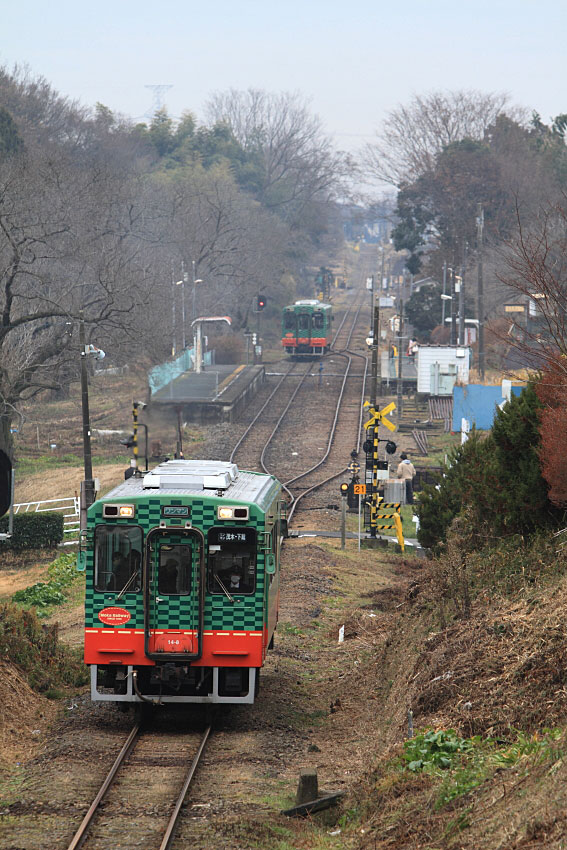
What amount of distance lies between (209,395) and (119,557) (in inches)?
1468

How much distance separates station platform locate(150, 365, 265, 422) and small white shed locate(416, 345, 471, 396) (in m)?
8.76

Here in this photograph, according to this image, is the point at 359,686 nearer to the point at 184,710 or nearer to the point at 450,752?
the point at 184,710

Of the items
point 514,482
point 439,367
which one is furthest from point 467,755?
point 439,367

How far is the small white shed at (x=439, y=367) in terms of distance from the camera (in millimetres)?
51750

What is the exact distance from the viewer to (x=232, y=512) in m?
11.5

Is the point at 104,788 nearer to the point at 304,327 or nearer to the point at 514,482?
the point at 514,482

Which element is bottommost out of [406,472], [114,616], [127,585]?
[406,472]

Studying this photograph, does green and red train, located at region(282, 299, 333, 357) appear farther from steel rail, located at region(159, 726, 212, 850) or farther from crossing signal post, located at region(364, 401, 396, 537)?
steel rail, located at region(159, 726, 212, 850)

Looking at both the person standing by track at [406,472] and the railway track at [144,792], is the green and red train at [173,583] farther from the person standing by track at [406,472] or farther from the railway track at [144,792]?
the person standing by track at [406,472]

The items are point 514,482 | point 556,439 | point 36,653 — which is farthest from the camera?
point 514,482

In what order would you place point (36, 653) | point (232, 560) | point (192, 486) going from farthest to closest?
point (36, 653)
point (192, 486)
point (232, 560)

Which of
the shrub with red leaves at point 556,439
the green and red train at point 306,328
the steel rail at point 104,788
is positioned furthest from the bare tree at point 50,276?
the steel rail at point 104,788

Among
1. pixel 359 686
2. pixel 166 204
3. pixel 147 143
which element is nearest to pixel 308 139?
pixel 147 143

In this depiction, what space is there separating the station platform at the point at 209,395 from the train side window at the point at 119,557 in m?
32.4
